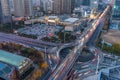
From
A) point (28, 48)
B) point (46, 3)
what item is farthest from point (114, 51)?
point (46, 3)

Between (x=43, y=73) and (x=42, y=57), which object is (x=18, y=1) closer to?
(x=42, y=57)

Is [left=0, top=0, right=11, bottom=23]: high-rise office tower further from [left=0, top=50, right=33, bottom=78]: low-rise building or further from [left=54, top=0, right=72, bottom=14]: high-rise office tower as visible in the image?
[left=0, top=50, right=33, bottom=78]: low-rise building

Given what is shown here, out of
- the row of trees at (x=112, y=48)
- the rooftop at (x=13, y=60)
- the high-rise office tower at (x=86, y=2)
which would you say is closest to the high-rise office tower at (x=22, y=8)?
the high-rise office tower at (x=86, y=2)

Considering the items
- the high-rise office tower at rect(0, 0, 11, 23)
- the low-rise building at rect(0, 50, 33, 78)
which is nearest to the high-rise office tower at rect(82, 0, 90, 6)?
the high-rise office tower at rect(0, 0, 11, 23)

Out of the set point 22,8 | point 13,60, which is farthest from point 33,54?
point 22,8

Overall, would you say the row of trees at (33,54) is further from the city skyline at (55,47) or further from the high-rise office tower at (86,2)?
the high-rise office tower at (86,2)

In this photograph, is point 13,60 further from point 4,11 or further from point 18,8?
point 18,8
